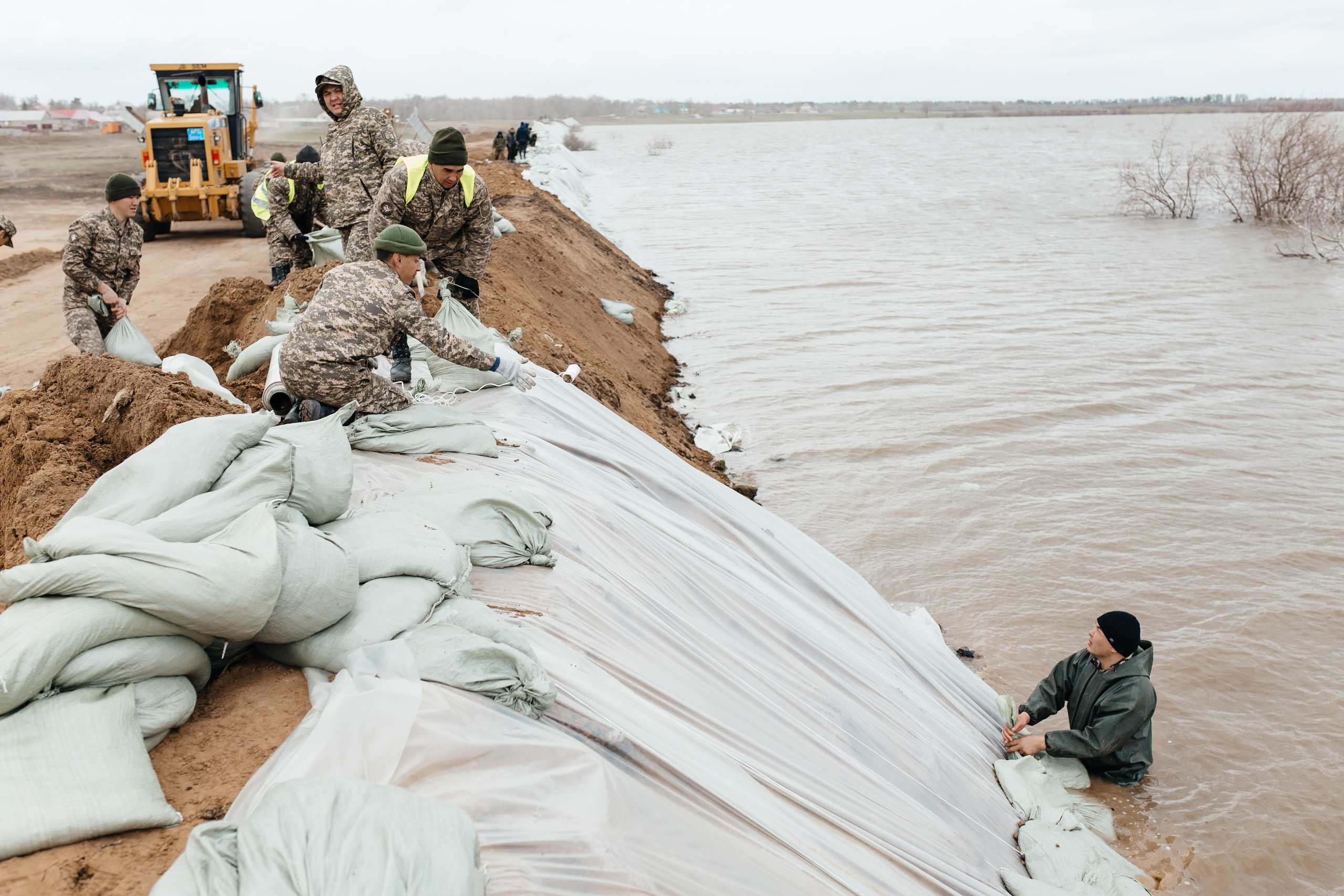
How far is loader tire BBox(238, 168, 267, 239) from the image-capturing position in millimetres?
12789

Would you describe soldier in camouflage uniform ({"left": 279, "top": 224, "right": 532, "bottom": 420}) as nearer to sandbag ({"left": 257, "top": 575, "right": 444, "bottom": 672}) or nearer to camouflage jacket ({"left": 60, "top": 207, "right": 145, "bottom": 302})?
sandbag ({"left": 257, "top": 575, "right": 444, "bottom": 672})

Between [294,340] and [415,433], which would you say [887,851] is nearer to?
[415,433]

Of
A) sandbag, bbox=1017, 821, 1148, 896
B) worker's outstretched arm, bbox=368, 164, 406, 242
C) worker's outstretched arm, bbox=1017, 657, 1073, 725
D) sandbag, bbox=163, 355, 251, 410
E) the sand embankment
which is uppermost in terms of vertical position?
worker's outstretched arm, bbox=368, 164, 406, 242

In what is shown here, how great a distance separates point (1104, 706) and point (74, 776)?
3.67 meters

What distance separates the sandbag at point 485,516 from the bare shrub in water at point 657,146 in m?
51.1

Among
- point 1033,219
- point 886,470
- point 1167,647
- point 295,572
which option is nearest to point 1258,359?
point 886,470

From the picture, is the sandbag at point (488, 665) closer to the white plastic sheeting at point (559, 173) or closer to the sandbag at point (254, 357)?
the sandbag at point (254, 357)

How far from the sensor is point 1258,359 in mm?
10875

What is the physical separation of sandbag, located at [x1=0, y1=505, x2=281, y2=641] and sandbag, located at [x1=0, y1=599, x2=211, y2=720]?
27mm

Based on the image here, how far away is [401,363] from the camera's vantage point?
15.3 feet

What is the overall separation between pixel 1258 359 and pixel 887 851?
34.5 ft

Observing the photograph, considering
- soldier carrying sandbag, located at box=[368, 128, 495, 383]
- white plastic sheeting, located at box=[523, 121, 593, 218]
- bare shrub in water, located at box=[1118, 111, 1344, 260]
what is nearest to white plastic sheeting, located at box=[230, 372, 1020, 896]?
soldier carrying sandbag, located at box=[368, 128, 495, 383]

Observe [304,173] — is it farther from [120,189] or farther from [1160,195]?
[1160,195]

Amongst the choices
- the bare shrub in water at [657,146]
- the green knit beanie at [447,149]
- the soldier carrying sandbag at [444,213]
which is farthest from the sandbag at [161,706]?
the bare shrub in water at [657,146]
